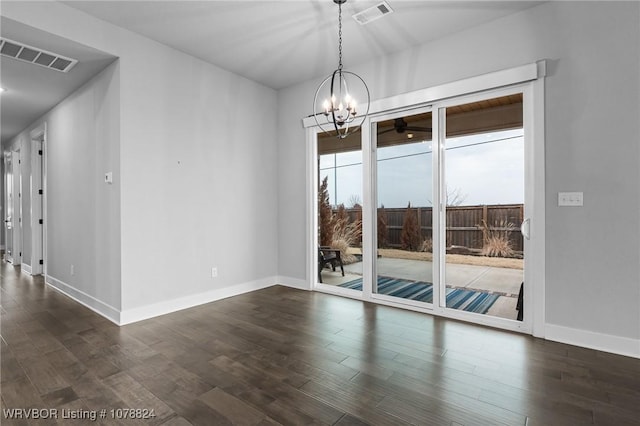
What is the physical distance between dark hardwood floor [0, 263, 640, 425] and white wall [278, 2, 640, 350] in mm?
442

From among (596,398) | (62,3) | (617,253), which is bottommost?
(596,398)

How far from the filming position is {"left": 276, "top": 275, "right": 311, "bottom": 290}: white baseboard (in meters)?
4.82

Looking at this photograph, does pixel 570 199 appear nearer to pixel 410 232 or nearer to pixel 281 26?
pixel 410 232

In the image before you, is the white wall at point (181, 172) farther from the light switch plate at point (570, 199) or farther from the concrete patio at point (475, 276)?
the light switch plate at point (570, 199)

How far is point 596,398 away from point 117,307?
4.08 metres

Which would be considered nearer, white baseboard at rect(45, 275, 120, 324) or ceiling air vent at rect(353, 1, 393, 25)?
ceiling air vent at rect(353, 1, 393, 25)

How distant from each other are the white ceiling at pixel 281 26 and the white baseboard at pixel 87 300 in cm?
264

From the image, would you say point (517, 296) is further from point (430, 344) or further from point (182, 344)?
point (182, 344)

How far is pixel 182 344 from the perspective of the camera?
290 centimetres

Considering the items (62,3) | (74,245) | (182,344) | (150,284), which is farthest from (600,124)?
(74,245)

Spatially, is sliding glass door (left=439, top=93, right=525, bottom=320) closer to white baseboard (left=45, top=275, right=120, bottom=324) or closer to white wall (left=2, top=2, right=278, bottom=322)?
white wall (left=2, top=2, right=278, bottom=322)

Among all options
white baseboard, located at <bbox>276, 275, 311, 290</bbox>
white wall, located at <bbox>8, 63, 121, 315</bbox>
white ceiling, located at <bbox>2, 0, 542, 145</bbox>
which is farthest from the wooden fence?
white wall, located at <bbox>8, 63, 121, 315</bbox>

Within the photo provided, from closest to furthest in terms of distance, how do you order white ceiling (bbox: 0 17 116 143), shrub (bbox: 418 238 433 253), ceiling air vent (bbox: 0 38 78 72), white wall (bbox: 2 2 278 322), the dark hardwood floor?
the dark hardwood floor, white ceiling (bbox: 0 17 116 143), ceiling air vent (bbox: 0 38 78 72), white wall (bbox: 2 2 278 322), shrub (bbox: 418 238 433 253)

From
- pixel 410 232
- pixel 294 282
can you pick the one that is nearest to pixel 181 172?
pixel 294 282
